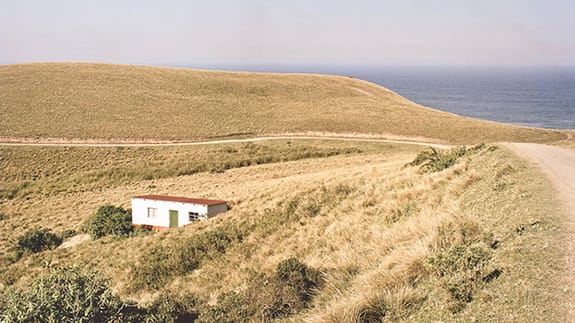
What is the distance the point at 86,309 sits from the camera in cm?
868

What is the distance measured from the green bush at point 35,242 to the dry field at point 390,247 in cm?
96

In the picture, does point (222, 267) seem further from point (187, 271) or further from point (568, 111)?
point (568, 111)

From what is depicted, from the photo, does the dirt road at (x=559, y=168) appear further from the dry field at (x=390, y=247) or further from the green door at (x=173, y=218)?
the green door at (x=173, y=218)

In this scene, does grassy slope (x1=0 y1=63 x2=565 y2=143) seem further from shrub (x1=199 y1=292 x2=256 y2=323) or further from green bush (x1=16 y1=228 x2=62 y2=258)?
shrub (x1=199 y1=292 x2=256 y2=323)

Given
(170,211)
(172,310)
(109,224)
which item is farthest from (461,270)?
(109,224)

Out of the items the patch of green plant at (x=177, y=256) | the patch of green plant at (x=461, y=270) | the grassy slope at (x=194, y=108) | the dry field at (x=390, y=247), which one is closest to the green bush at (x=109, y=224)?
the dry field at (x=390, y=247)

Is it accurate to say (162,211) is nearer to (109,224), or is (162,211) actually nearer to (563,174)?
(109,224)

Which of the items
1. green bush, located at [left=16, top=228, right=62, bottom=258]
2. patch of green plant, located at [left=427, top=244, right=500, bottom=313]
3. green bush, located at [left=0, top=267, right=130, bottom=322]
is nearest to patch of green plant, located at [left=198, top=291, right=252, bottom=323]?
green bush, located at [left=0, top=267, right=130, bottom=322]

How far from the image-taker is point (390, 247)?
34.8 ft

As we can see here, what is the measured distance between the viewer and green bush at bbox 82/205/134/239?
27.3 m

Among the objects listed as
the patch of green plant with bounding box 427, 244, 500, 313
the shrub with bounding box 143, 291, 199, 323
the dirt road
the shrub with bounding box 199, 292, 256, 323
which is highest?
the dirt road

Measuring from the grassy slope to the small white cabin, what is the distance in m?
30.7

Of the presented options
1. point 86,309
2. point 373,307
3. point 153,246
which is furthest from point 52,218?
point 373,307

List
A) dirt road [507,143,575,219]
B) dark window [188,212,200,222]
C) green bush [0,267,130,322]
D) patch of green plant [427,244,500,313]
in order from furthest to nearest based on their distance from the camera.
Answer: dark window [188,212,200,222]
dirt road [507,143,575,219]
green bush [0,267,130,322]
patch of green plant [427,244,500,313]
